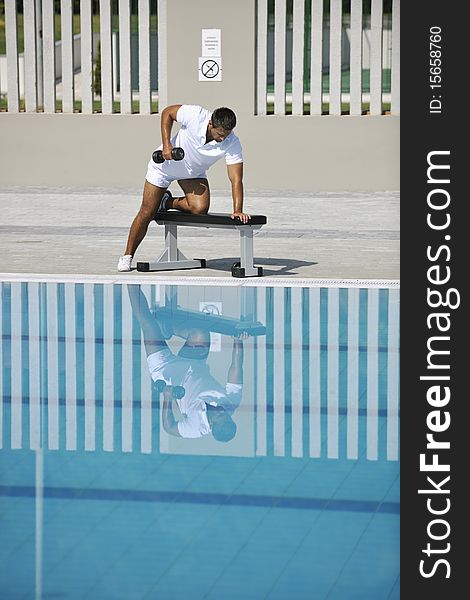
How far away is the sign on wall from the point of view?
17984mm

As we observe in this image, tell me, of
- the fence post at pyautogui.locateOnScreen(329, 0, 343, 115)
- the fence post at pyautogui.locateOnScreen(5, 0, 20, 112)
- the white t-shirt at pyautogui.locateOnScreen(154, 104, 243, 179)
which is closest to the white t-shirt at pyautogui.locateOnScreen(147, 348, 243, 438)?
the white t-shirt at pyautogui.locateOnScreen(154, 104, 243, 179)

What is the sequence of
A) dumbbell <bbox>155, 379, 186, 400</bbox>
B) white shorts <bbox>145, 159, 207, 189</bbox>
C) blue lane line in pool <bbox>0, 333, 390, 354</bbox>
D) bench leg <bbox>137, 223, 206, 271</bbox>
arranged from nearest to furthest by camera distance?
dumbbell <bbox>155, 379, 186, 400</bbox>
blue lane line in pool <bbox>0, 333, 390, 354</bbox>
white shorts <bbox>145, 159, 207, 189</bbox>
bench leg <bbox>137, 223, 206, 271</bbox>

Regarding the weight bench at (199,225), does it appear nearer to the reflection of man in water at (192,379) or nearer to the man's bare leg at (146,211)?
the man's bare leg at (146,211)

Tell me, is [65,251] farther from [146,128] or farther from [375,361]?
[146,128]

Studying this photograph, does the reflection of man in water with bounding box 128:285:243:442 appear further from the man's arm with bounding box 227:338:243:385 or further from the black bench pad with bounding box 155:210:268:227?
the black bench pad with bounding box 155:210:268:227

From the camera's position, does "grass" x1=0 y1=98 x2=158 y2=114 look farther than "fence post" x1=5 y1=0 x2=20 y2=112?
Yes

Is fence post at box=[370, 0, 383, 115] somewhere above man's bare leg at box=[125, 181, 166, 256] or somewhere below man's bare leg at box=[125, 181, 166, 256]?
above

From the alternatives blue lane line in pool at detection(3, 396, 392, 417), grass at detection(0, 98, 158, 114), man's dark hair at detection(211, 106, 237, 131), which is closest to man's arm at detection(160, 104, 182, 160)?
man's dark hair at detection(211, 106, 237, 131)

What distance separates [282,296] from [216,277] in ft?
2.89

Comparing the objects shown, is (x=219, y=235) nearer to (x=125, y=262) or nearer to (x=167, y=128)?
(x=125, y=262)

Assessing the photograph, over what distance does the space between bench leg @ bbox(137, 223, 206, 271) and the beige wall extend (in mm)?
7021

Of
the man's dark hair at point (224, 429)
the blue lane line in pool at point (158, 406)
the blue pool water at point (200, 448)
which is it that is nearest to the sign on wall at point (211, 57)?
the blue pool water at point (200, 448)

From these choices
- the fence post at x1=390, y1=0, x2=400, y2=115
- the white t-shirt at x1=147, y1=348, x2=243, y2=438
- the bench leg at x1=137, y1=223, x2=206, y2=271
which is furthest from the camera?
the fence post at x1=390, y1=0, x2=400, y2=115

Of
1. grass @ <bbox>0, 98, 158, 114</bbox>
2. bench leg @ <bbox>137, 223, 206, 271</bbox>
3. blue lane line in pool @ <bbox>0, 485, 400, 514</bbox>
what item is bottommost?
blue lane line in pool @ <bbox>0, 485, 400, 514</bbox>
